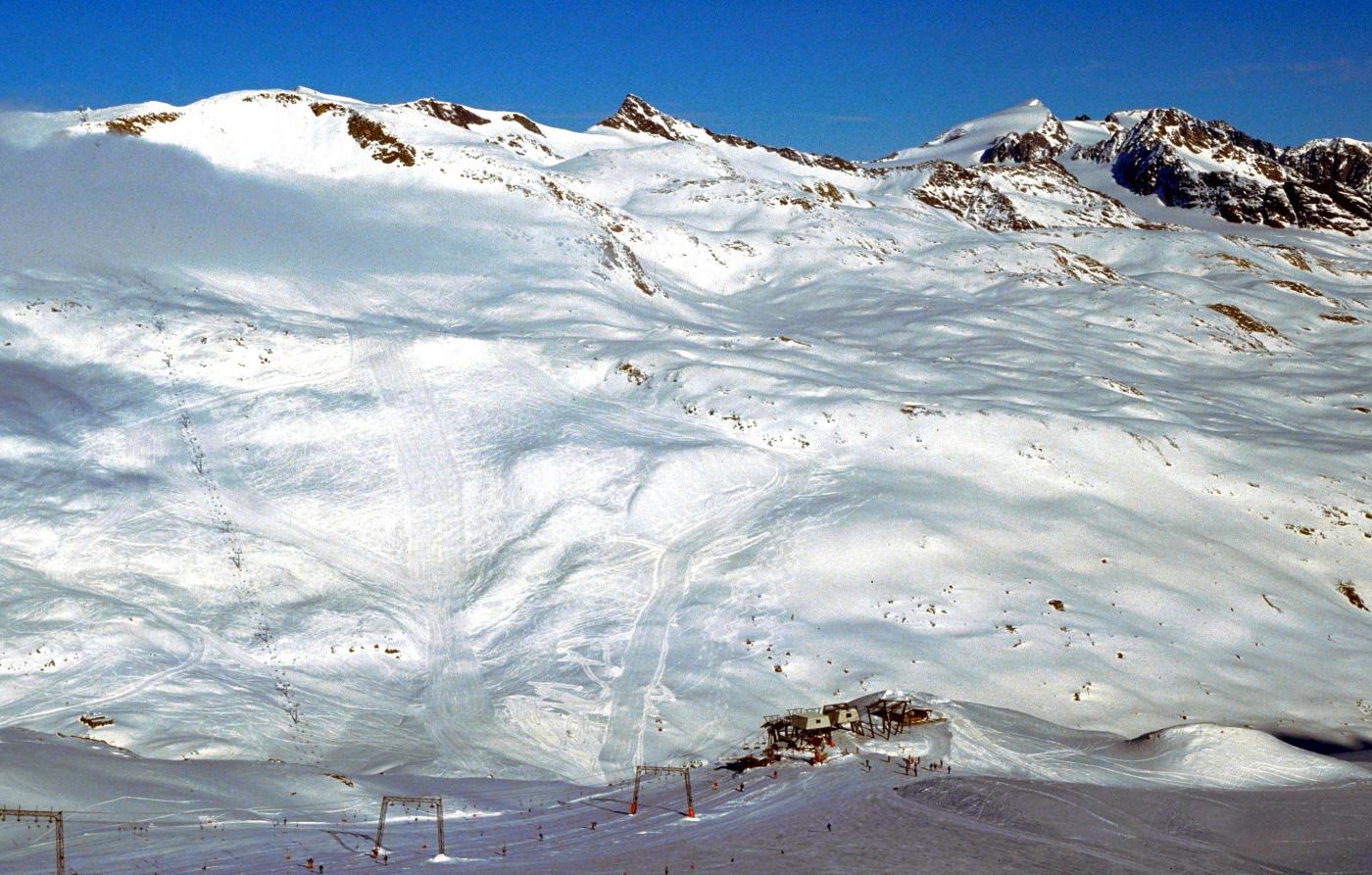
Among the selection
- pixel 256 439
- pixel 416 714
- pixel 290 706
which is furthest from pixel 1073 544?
pixel 256 439

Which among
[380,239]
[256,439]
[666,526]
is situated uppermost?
[380,239]

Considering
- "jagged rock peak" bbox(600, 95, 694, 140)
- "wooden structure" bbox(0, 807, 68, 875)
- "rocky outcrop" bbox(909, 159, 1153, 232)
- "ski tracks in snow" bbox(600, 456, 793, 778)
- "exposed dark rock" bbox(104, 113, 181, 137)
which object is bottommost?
"wooden structure" bbox(0, 807, 68, 875)

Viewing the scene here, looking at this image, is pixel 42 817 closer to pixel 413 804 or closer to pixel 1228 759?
pixel 413 804

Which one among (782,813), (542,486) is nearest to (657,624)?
(542,486)

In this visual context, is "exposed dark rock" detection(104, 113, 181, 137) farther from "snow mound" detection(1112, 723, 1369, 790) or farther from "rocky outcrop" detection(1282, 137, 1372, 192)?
"rocky outcrop" detection(1282, 137, 1372, 192)

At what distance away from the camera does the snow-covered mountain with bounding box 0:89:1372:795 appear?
30750mm

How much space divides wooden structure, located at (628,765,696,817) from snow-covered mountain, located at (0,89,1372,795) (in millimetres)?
1026

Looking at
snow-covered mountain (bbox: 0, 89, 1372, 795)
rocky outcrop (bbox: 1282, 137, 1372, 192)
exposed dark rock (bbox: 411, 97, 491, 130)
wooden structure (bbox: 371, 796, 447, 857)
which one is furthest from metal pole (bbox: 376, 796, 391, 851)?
rocky outcrop (bbox: 1282, 137, 1372, 192)

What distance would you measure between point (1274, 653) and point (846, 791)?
1941cm

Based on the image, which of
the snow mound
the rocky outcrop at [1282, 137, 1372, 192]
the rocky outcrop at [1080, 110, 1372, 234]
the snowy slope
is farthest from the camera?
the rocky outcrop at [1282, 137, 1372, 192]

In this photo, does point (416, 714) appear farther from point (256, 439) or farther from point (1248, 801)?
point (1248, 801)

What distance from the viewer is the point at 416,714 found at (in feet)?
97.5

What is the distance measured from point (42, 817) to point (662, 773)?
44.5 ft

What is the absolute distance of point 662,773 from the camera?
88.9ft
